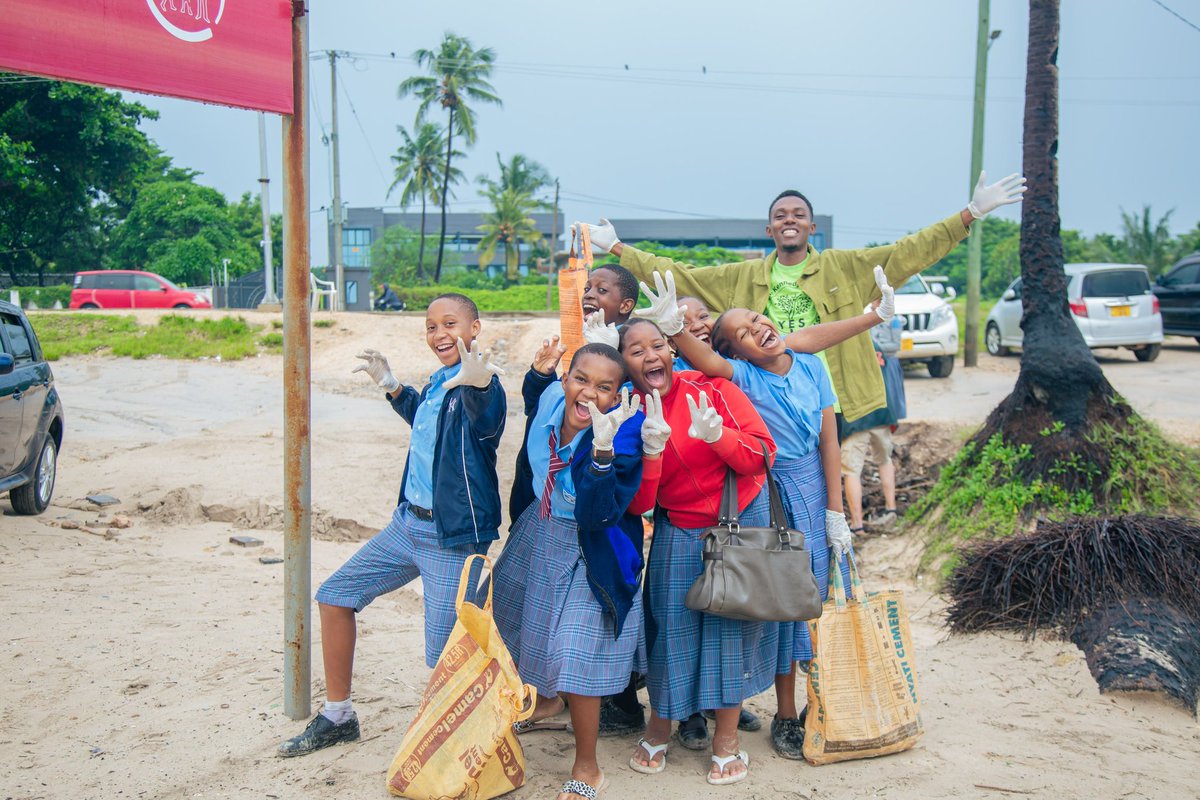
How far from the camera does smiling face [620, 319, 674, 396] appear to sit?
3.57 metres

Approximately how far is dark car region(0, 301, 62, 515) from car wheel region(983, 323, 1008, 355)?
1435cm

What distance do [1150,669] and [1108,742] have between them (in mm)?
669

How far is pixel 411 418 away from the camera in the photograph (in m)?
4.03

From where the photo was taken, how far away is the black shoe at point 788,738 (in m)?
3.88

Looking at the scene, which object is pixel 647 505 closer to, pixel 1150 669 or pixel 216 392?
pixel 1150 669

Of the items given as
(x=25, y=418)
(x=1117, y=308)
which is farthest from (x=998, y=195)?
(x=1117, y=308)

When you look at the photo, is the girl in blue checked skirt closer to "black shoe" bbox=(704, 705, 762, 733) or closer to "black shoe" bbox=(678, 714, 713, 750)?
"black shoe" bbox=(678, 714, 713, 750)

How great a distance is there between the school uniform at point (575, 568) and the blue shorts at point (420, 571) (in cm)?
23

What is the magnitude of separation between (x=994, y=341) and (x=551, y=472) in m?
15.5

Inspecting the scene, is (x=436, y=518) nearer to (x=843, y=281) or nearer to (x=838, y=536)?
(x=838, y=536)

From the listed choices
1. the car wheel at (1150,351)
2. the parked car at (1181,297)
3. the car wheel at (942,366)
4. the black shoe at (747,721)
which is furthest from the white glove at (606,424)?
the parked car at (1181,297)

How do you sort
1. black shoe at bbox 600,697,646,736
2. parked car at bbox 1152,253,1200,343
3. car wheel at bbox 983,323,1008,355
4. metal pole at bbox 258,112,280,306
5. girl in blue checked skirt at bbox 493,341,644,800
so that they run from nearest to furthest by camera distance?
girl in blue checked skirt at bbox 493,341,644,800, black shoe at bbox 600,697,646,736, parked car at bbox 1152,253,1200,343, car wheel at bbox 983,323,1008,355, metal pole at bbox 258,112,280,306

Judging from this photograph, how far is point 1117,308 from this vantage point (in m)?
15.0

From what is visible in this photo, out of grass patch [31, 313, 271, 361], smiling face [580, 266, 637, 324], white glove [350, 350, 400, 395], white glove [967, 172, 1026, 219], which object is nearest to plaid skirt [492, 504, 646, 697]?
white glove [350, 350, 400, 395]
